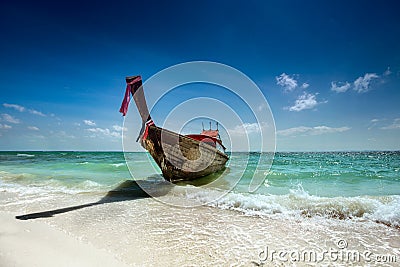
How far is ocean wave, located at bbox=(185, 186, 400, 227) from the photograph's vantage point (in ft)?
15.7

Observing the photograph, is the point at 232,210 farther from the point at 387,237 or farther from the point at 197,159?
the point at 197,159

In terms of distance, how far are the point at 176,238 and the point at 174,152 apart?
18.1 feet

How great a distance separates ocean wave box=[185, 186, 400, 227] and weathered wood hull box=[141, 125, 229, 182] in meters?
3.12

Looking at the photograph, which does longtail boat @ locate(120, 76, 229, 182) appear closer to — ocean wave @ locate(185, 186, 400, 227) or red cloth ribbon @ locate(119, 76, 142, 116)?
red cloth ribbon @ locate(119, 76, 142, 116)

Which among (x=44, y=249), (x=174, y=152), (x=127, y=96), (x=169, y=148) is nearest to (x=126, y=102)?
(x=127, y=96)

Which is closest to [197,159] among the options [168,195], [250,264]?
[168,195]

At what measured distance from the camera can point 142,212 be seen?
509 cm

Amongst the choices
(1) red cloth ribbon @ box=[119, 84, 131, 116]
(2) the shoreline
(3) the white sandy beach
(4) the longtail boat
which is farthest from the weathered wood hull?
(2) the shoreline

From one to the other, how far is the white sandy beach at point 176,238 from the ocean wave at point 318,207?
0.39 meters

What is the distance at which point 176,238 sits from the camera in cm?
357

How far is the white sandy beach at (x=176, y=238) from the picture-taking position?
2836 millimetres

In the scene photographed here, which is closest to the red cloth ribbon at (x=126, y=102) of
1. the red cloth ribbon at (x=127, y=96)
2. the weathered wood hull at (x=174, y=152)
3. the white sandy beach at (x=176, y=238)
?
the red cloth ribbon at (x=127, y=96)

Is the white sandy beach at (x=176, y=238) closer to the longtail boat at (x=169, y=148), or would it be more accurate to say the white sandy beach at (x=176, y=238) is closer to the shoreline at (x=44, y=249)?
the shoreline at (x=44, y=249)

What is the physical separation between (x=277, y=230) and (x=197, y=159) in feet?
20.4
